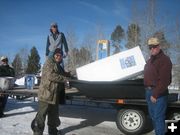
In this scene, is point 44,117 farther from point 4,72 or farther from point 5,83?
point 4,72

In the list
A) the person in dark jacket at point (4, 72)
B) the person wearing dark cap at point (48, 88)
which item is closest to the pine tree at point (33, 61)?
the person in dark jacket at point (4, 72)

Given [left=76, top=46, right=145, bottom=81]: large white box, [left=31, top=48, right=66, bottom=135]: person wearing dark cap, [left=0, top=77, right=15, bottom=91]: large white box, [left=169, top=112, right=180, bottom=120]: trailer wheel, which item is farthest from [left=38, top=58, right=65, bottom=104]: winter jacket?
[left=0, top=77, right=15, bottom=91]: large white box

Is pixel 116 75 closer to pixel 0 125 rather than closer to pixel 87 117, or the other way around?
pixel 87 117

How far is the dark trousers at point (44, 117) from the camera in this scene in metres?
6.00

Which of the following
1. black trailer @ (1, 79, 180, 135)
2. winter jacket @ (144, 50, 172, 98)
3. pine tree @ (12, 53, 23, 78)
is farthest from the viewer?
pine tree @ (12, 53, 23, 78)

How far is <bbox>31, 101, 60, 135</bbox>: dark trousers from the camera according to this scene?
6.00 meters

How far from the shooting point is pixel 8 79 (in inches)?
338

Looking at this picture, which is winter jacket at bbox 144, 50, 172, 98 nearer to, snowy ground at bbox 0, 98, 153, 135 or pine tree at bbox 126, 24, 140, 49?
snowy ground at bbox 0, 98, 153, 135

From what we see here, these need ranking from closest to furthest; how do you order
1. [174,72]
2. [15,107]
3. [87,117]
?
1. [87,117]
2. [15,107]
3. [174,72]

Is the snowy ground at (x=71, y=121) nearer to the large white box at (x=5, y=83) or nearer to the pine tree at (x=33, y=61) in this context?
the large white box at (x=5, y=83)

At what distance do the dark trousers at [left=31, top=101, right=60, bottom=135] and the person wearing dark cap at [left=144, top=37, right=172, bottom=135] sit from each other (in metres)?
1.99

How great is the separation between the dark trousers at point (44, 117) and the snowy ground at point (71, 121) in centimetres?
53

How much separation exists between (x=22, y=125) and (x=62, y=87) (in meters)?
1.90

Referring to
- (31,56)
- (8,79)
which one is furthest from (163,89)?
(31,56)
